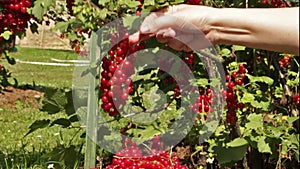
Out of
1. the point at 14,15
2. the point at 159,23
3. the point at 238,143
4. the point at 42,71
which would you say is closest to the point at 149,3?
the point at 159,23

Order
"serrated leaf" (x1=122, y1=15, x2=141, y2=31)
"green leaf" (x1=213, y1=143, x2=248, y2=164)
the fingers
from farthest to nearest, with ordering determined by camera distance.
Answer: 1. "green leaf" (x1=213, y1=143, x2=248, y2=164)
2. "serrated leaf" (x1=122, y1=15, x2=141, y2=31)
3. the fingers

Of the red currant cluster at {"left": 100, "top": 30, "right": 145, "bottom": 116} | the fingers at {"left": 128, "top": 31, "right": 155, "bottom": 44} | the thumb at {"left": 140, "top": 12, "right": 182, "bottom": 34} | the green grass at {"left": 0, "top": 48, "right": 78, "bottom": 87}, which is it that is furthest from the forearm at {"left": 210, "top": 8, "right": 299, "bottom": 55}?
the green grass at {"left": 0, "top": 48, "right": 78, "bottom": 87}

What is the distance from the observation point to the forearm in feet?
5.10

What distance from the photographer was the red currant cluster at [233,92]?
2850mm

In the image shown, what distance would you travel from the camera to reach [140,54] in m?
2.64

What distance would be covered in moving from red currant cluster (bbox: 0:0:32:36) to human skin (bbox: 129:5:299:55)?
1.33m

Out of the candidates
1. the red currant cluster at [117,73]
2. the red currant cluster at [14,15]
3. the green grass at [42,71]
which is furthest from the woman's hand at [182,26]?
the green grass at [42,71]

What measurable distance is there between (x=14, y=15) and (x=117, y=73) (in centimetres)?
128

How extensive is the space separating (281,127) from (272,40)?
1236mm

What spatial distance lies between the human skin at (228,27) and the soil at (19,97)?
5004 mm

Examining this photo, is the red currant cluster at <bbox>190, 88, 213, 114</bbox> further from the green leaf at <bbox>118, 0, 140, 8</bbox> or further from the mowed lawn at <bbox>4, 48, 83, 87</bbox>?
the mowed lawn at <bbox>4, 48, 83, 87</bbox>

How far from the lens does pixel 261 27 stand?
5.29 ft

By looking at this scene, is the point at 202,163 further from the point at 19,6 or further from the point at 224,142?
the point at 19,6

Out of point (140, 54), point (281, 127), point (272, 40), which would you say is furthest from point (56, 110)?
point (272, 40)
